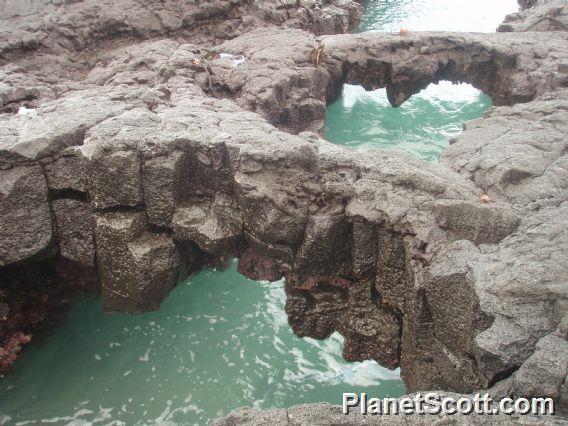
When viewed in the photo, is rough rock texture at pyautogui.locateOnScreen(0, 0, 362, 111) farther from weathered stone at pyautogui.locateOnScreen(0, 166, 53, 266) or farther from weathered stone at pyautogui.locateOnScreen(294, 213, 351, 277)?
weathered stone at pyautogui.locateOnScreen(294, 213, 351, 277)

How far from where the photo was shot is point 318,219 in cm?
661

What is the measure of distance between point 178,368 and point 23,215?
386 centimetres

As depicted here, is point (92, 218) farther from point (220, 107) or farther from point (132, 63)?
point (132, 63)

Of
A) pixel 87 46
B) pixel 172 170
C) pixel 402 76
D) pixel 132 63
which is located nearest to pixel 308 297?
pixel 172 170

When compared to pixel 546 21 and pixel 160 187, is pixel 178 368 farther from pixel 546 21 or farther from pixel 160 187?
pixel 546 21

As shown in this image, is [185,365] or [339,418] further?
[185,365]

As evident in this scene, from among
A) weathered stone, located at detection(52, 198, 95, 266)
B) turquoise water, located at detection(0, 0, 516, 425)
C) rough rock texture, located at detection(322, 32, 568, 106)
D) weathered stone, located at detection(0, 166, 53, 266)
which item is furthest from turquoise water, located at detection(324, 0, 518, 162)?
weathered stone, located at detection(0, 166, 53, 266)

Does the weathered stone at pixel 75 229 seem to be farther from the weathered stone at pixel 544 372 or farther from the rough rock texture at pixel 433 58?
the rough rock texture at pixel 433 58

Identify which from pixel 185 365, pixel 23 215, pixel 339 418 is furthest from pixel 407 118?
pixel 339 418

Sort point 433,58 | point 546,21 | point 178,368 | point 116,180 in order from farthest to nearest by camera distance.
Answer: point 546,21 → point 433,58 → point 178,368 → point 116,180

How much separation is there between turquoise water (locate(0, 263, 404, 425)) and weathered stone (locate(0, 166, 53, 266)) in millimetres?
2690

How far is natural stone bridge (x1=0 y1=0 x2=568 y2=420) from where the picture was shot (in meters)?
5.45

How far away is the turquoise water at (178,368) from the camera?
8.14 m

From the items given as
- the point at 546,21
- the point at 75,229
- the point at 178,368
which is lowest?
the point at 178,368
